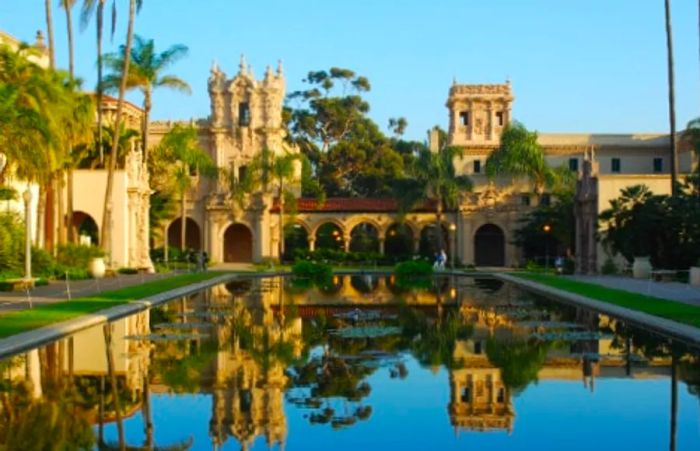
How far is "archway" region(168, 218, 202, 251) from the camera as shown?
73438 millimetres

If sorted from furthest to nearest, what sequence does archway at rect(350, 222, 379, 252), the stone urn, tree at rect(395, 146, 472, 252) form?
archway at rect(350, 222, 379, 252)
tree at rect(395, 146, 472, 252)
the stone urn

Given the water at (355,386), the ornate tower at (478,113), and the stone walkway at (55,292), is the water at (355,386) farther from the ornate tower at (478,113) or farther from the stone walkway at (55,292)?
the ornate tower at (478,113)

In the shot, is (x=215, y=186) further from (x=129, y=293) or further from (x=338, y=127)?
(x=129, y=293)

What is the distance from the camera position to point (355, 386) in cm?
1392

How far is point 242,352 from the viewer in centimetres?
1736

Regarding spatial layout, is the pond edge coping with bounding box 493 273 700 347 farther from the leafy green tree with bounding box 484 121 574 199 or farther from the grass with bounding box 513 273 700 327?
the leafy green tree with bounding box 484 121 574 199

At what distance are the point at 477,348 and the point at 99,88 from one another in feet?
119

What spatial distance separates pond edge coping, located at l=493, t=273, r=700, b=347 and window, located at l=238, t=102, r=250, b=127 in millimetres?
40401

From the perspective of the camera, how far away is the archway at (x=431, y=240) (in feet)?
231

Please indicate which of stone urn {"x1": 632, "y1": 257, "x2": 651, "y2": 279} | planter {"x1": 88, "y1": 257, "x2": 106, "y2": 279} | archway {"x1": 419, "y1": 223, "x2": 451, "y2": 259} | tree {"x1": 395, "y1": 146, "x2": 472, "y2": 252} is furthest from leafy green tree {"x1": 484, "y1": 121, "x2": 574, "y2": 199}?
planter {"x1": 88, "y1": 257, "x2": 106, "y2": 279}

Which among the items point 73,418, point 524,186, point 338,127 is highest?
point 338,127

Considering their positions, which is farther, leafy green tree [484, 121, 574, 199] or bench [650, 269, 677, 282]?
leafy green tree [484, 121, 574, 199]

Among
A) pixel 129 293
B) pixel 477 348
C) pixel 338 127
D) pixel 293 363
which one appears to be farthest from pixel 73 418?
pixel 338 127

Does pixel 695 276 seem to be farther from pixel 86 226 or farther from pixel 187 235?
pixel 187 235
